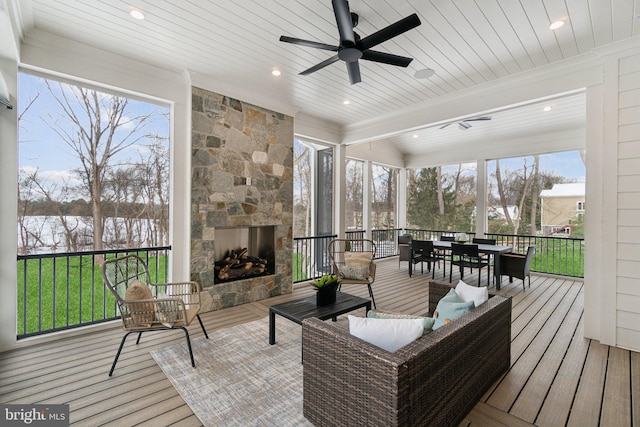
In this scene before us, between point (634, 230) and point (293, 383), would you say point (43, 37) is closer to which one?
point (293, 383)

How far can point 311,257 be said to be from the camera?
5.91 metres

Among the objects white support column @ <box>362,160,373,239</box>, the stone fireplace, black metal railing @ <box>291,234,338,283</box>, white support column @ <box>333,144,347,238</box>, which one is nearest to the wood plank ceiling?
the stone fireplace

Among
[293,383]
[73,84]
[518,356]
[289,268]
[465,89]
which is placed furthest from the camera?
[289,268]

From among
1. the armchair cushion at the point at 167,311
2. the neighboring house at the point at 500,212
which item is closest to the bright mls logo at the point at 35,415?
the armchair cushion at the point at 167,311

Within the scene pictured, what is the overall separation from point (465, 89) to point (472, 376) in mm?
3847

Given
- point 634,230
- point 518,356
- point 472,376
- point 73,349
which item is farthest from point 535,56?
point 73,349

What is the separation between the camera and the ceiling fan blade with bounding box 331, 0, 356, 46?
2.09 m

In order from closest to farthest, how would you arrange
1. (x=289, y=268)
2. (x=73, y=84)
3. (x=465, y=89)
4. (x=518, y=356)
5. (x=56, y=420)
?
(x=56, y=420)
(x=518, y=356)
(x=73, y=84)
(x=465, y=89)
(x=289, y=268)

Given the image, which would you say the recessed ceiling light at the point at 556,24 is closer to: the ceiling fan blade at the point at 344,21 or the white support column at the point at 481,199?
the ceiling fan blade at the point at 344,21

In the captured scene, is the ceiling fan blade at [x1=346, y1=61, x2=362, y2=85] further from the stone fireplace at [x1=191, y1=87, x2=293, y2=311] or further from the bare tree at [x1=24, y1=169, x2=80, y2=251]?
the bare tree at [x1=24, y1=169, x2=80, y2=251]

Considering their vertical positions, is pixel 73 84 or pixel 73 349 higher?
pixel 73 84

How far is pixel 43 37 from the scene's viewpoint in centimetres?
293

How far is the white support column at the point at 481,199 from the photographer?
7.37 meters

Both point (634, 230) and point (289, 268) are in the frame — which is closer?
point (634, 230)
